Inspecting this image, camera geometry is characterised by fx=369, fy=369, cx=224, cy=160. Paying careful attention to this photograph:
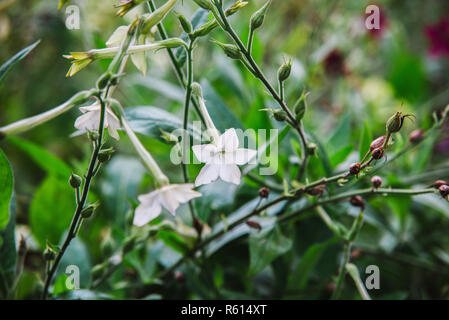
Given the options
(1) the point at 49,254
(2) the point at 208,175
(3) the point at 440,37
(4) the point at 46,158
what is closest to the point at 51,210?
(4) the point at 46,158

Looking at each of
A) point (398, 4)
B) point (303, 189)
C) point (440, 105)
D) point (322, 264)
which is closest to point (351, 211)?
point (322, 264)

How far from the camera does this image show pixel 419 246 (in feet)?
1.64

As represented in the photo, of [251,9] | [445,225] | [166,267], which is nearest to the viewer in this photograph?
[166,267]

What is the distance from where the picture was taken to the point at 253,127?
0.43m

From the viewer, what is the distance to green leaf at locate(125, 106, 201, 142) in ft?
1.01

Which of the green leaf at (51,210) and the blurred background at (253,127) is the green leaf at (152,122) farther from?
the green leaf at (51,210)

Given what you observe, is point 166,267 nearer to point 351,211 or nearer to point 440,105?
point 351,211

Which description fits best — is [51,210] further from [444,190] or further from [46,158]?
[444,190]

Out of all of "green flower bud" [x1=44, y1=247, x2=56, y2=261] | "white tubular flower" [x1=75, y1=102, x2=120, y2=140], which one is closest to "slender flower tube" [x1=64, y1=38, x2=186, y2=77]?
"white tubular flower" [x1=75, y1=102, x2=120, y2=140]

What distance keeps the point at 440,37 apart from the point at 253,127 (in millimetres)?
649

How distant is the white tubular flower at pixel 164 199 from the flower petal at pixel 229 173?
0.02 meters

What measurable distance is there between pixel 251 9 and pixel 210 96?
0.43 metres

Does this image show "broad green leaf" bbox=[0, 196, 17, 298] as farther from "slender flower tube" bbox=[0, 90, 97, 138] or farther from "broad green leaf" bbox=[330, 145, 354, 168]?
"broad green leaf" bbox=[330, 145, 354, 168]

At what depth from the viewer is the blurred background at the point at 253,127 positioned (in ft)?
1.33
